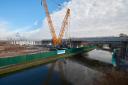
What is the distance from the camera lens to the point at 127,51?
53719 millimetres

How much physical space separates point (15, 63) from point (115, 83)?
2885 cm

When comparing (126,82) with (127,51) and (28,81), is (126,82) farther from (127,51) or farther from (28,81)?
(127,51)

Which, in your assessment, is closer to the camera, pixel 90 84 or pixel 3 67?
pixel 90 84

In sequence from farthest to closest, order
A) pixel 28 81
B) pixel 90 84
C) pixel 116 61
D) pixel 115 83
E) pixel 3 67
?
1. pixel 116 61
2. pixel 3 67
3. pixel 28 81
4. pixel 90 84
5. pixel 115 83

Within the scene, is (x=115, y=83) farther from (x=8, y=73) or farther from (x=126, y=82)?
(x=8, y=73)

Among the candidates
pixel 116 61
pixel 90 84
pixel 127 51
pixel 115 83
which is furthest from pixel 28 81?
pixel 127 51

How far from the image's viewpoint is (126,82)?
25891 mm

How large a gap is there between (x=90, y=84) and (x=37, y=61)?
87.8 ft

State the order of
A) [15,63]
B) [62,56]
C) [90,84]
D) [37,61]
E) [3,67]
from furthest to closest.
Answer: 1. [62,56]
2. [37,61]
3. [15,63]
4. [3,67]
5. [90,84]

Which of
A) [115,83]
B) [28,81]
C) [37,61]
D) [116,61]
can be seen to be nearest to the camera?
[115,83]

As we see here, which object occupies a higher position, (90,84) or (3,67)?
(3,67)

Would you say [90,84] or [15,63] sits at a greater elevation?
[15,63]

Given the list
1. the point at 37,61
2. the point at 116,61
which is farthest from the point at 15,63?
the point at 116,61

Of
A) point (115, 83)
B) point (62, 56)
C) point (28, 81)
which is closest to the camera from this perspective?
point (115, 83)
